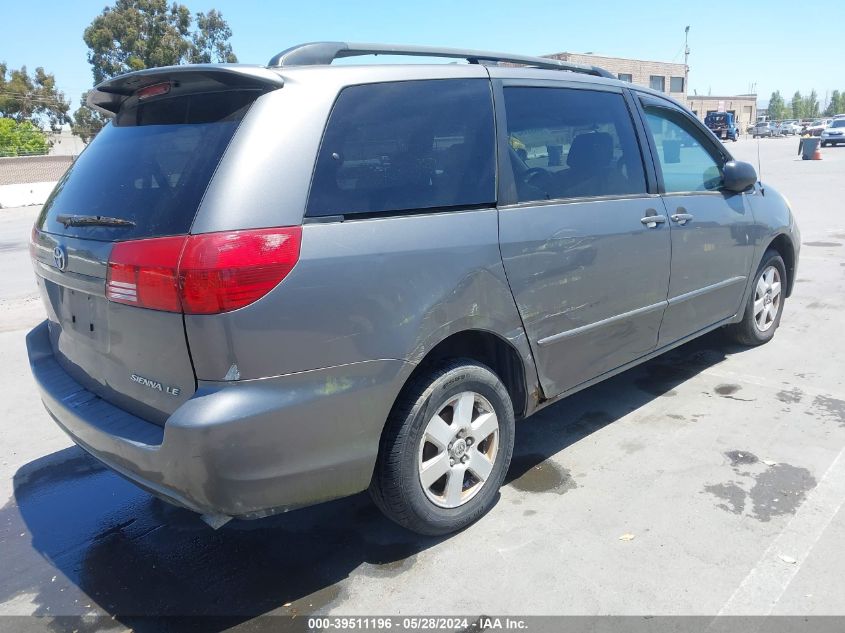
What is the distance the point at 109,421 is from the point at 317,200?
1.20 meters

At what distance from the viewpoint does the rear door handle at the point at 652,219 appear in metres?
3.72

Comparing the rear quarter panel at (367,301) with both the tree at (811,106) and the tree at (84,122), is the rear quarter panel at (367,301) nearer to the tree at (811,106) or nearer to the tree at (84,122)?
the tree at (84,122)

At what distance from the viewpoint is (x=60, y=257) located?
271 centimetres

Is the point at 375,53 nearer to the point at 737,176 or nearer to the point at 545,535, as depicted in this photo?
the point at 545,535

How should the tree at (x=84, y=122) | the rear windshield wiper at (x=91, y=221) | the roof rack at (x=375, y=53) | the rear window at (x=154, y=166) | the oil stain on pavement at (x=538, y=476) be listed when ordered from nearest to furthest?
the rear window at (x=154, y=166), the rear windshield wiper at (x=91, y=221), the roof rack at (x=375, y=53), the oil stain on pavement at (x=538, y=476), the tree at (x=84, y=122)

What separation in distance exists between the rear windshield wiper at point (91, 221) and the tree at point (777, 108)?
138 metres

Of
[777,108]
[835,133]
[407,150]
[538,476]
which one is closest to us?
[407,150]

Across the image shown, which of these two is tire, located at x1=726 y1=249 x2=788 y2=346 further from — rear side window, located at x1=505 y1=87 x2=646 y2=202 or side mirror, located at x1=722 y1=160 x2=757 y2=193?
rear side window, located at x1=505 y1=87 x2=646 y2=202

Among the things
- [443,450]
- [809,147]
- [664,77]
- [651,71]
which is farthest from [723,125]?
[443,450]

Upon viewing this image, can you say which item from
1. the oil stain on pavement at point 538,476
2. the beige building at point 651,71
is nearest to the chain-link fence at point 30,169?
the oil stain on pavement at point 538,476

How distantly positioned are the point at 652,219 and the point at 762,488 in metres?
1.54

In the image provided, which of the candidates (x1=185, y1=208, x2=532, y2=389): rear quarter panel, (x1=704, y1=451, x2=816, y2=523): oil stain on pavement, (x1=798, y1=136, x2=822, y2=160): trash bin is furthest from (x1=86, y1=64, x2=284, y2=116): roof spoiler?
(x1=798, y1=136, x2=822, y2=160): trash bin

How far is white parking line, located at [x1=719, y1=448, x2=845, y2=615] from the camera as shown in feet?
8.08

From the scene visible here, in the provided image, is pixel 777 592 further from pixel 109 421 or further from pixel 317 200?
pixel 109 421
